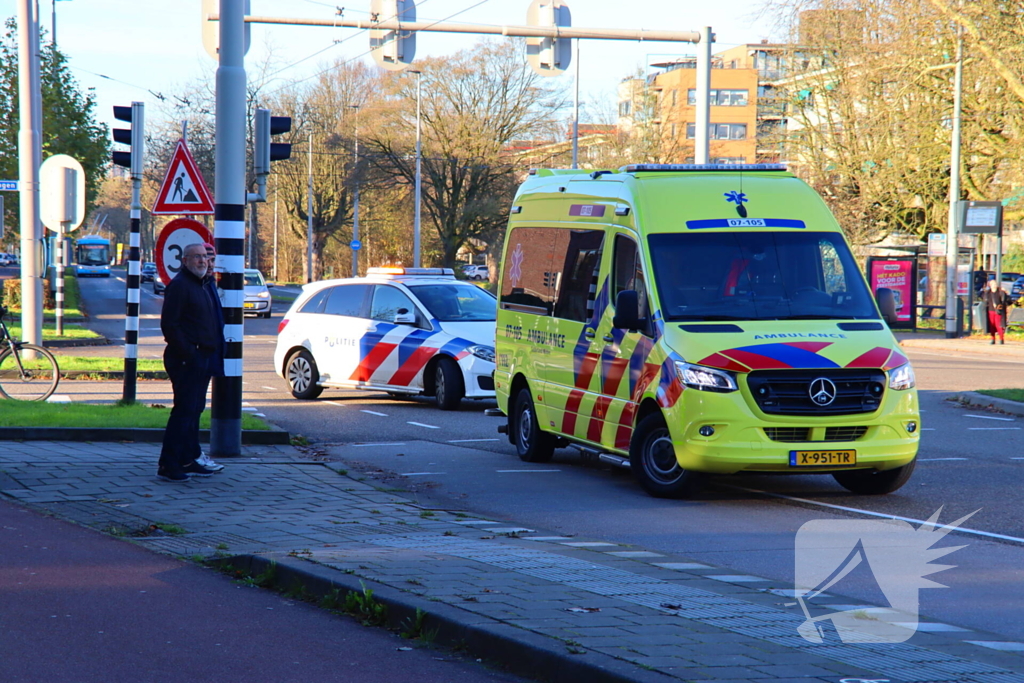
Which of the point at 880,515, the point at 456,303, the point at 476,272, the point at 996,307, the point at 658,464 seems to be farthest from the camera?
the point at 476,272

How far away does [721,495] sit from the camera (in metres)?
9.56

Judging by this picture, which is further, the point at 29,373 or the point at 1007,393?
the point at 1007,393

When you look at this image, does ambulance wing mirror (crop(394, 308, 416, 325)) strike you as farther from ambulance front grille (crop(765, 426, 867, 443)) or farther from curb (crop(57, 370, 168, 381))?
ambulance front grille (crop(765, 426, 867, 443))

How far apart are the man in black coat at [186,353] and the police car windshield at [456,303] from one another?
20.3 feet

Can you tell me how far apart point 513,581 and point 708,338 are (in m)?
3.44

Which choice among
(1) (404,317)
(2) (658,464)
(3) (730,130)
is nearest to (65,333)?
(1) (404,317)

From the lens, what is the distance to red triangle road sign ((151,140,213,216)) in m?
11.7

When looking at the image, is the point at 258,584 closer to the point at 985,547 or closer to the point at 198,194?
the point at 985,547

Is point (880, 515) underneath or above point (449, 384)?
underneath

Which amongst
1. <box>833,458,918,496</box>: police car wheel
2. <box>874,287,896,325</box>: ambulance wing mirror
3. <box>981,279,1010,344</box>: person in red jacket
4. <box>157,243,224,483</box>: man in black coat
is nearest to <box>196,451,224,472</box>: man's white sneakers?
<box>157,243,224,483</box>: man in black coat

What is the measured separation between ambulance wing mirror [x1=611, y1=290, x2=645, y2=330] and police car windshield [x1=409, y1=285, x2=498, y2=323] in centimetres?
634

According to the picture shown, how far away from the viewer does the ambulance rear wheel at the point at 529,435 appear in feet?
37.2

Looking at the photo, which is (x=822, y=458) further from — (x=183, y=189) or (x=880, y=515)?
(x=183, y=189)

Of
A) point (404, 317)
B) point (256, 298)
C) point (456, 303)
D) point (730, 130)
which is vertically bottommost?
point (256, 298)
